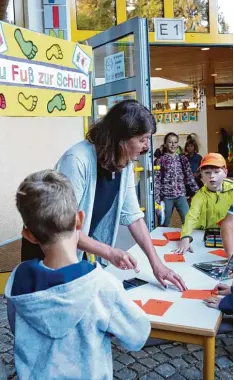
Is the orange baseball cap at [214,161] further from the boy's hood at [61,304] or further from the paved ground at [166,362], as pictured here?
the boy's hood at [61,304]

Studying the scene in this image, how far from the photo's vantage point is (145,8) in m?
5.10

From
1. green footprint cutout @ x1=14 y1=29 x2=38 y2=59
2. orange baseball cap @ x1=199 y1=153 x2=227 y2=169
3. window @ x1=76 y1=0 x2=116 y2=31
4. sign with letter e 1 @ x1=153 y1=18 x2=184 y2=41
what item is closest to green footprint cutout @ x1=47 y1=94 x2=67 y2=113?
green footprint cutout @ x1=14 y1=29 x2=38 y2=59

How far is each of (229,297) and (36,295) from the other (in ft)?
2.77

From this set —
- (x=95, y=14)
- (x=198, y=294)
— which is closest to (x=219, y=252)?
(x=198, y=294)

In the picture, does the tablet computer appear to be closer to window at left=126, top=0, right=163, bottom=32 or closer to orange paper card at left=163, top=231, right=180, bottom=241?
orange paper card at left=163, top=231, right=180, bottom=241

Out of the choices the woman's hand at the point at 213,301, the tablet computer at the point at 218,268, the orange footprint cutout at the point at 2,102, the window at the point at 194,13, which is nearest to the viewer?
the woman's hand at the point at 213,301

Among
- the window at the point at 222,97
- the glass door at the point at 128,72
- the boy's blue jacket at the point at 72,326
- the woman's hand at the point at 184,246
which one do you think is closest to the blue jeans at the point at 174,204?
the glass door at the point at 128,72

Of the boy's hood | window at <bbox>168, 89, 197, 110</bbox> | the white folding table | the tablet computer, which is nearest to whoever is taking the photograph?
the boy's hood

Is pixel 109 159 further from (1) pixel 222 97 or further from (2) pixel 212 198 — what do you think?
(1) pixel 222 97

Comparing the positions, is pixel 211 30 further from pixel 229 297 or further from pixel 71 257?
pixel 71 257

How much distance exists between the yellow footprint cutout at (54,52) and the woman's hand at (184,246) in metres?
1.33

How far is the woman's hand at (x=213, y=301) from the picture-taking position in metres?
1.75

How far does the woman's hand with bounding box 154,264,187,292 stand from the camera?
1.97 meters

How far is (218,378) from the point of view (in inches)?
91.8
